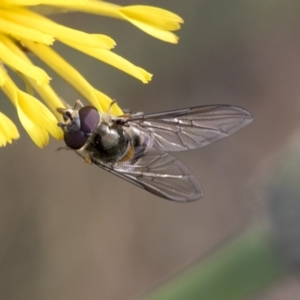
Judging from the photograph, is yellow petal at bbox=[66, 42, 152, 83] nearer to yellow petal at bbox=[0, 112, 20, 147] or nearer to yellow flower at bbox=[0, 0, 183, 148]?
yellow flower at bbox=[0, 0, 183, 148]

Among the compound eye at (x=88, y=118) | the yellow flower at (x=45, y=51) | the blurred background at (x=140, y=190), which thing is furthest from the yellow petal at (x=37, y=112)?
the blurred background at (x=140, y=190)

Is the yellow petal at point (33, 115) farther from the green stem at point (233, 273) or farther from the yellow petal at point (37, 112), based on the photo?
the green stem at point (233, 273)

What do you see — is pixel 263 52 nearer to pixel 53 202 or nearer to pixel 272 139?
pixel 272 139

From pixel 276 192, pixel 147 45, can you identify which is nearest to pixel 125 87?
pixel 147 45

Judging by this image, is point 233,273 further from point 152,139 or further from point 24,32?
point 24,32

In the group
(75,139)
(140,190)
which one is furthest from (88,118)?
(140,190)

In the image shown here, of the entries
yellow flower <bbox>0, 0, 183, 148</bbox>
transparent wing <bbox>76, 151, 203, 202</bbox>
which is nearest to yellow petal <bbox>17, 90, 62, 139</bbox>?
yellow flower <bbox>0, 0, 183, 148</bbox>
